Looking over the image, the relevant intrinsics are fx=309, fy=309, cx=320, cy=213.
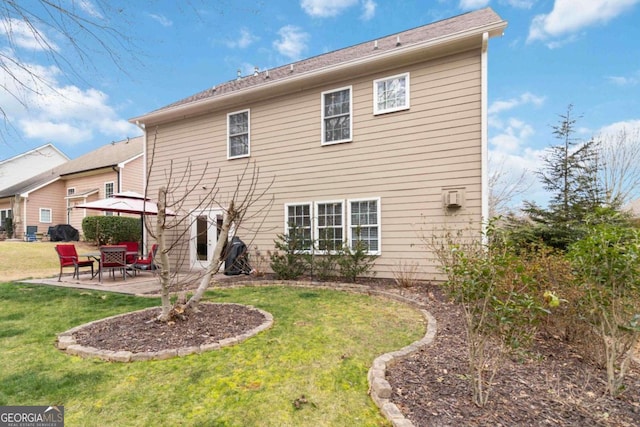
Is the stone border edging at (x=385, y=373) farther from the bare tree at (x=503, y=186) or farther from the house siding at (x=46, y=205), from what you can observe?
the house siding at (x=46, y=205)

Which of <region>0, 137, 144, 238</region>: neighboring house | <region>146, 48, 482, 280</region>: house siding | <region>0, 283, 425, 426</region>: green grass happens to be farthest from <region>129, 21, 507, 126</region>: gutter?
<region>0, 137, 144, 238</region>: neighboring house

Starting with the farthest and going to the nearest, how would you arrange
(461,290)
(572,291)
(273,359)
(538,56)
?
(538,56) < (572,291) < (273,359) < (461,290)

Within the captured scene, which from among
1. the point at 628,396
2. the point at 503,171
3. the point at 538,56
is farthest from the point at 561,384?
A: the point at 503,171

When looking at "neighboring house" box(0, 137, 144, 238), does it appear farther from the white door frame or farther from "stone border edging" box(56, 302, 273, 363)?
"stone border edging" box(56, 302, 273, 363)

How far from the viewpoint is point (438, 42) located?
6.64 metres

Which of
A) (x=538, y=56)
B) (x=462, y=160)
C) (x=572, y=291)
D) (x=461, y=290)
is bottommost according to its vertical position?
(x=572, y=291)

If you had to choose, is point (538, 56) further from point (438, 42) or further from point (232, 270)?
point (232, 270)

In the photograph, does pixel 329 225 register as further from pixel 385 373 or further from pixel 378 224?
pixel 385 373

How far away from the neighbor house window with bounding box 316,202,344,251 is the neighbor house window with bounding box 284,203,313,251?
11.0 inches

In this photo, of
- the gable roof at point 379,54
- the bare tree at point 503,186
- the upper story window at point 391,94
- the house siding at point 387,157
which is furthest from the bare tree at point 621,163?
the upper story window at point 391,94

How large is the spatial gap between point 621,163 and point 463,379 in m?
14.7

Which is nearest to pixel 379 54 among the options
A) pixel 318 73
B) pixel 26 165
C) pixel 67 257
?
pixel 318 73

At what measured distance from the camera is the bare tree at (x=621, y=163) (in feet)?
39.3

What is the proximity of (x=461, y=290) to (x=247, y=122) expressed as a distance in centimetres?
849
